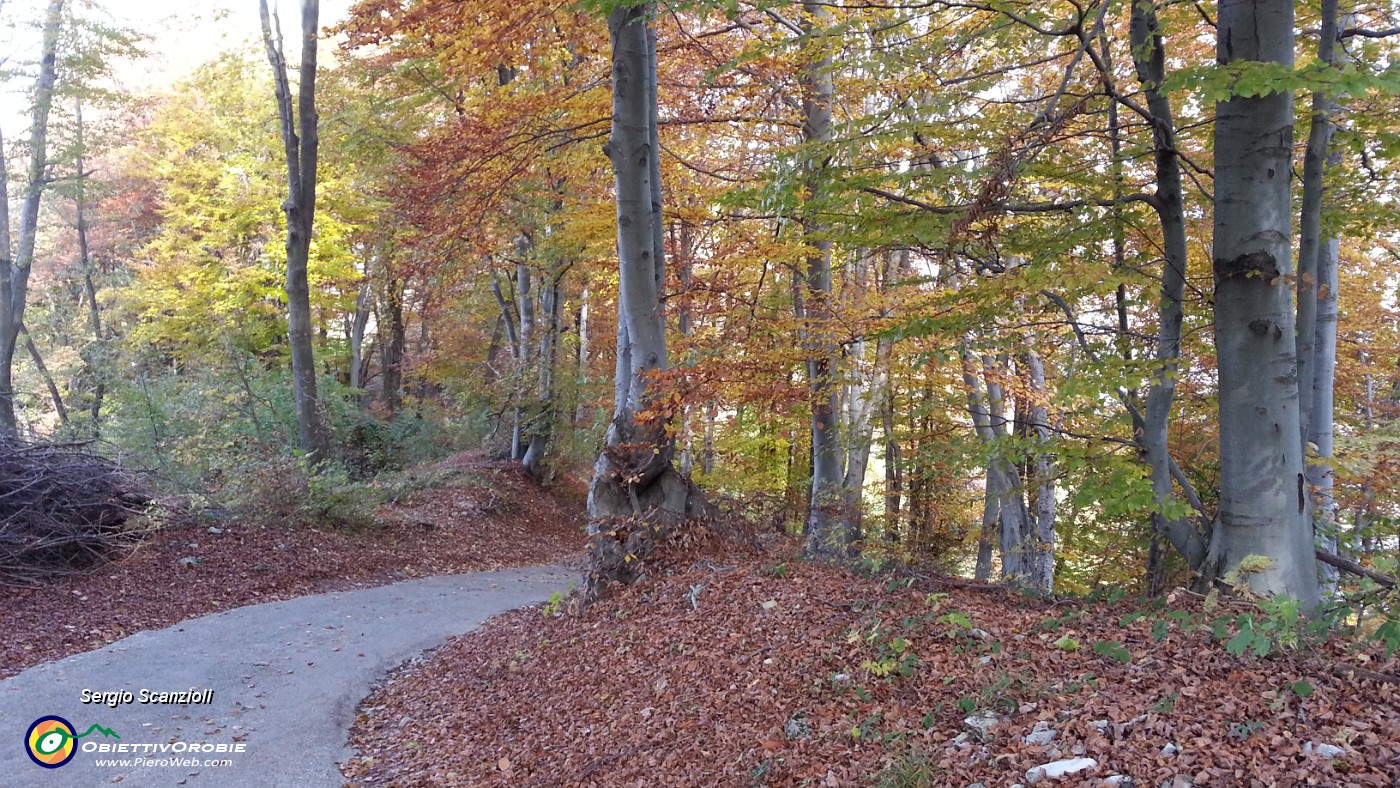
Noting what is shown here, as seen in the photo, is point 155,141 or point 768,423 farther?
point 155,141

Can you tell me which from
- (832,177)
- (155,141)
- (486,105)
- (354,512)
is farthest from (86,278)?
(832,177)

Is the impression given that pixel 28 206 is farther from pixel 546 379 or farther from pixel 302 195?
pixel 546 379

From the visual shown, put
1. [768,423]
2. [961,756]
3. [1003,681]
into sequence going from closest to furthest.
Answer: [961,756], [1003,681], [768,423]

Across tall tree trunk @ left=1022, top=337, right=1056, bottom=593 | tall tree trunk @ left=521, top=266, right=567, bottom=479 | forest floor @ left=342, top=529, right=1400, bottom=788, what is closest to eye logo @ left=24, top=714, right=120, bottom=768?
forest floor @ left=342, top=529, right=1400, bottom=788

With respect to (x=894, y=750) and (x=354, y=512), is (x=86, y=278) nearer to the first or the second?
(x=354, y=512)

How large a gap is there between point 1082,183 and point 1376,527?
10.5ft

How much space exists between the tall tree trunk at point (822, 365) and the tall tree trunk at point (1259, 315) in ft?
13.7

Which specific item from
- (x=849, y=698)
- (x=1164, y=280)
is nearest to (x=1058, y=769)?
(x=849, y=698)

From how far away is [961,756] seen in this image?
10.7 ft

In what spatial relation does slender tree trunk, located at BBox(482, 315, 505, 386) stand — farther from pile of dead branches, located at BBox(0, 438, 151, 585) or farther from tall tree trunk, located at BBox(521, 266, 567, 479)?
pile of dead branches, located at BBox(0, 438, 151, 585)

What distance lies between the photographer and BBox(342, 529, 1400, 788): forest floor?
9.69 ft

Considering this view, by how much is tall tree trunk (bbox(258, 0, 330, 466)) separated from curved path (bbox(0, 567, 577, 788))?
17.3ft

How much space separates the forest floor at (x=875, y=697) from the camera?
2.95 meters

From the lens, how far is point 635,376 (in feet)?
24.7
